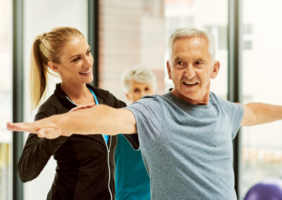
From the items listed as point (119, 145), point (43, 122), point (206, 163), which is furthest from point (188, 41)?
point (119, 145)

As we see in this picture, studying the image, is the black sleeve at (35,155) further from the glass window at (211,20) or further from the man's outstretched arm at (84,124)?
the glass window at (211,20)

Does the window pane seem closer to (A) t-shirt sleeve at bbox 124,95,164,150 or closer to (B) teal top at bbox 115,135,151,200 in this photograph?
(B) teal top at bbox 115,135,151,200

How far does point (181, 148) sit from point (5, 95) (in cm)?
199

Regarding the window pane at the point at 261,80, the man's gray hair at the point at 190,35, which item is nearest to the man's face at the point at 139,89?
the man's gray hair at the point at 190,35

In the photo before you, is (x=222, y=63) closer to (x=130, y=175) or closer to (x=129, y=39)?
(x=129, y=39)

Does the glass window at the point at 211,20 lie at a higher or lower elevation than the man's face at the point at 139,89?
higher

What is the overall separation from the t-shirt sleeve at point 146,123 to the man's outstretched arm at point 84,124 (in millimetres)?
24

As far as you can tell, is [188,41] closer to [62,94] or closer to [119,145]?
[62,94]

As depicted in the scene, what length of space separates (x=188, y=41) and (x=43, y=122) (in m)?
0.63

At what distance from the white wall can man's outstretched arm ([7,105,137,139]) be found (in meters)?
1.58

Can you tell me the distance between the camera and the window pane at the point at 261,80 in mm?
2605

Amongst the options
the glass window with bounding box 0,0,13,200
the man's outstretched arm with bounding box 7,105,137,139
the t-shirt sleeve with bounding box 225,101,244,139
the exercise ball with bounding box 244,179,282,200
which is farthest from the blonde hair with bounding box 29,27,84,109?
the exercise ball with bounding box 244,179,282,200

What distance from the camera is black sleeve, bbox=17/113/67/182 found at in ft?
3.81

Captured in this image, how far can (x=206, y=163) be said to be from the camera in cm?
116
